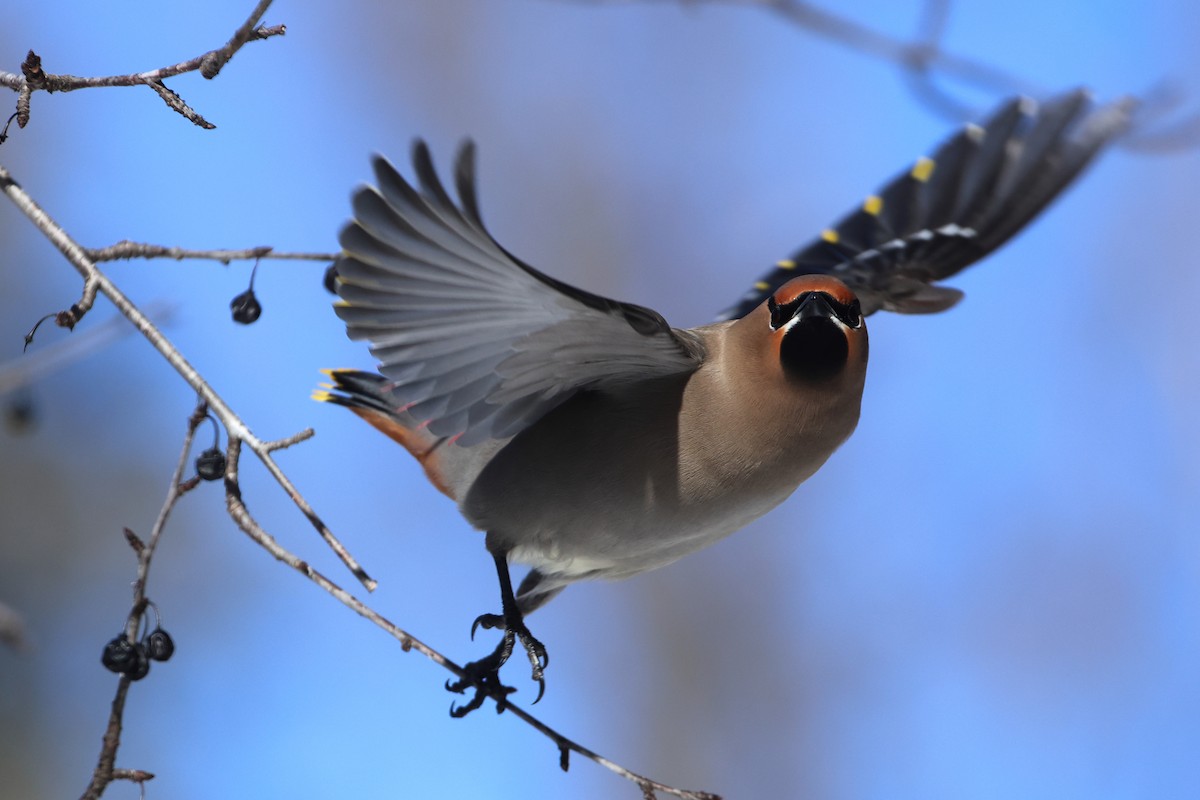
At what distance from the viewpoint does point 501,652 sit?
3.58 m

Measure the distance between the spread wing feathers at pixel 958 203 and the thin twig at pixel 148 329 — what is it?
235 centimetres

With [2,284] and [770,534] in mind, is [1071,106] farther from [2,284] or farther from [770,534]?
[2,284]

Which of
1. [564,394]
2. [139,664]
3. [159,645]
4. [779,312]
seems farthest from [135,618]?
[779,312]

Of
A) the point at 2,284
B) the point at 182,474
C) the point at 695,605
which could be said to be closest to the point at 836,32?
the point at 182,474

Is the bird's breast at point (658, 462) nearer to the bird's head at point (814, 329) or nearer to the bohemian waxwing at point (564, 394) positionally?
the bohemian waxwing at point (564, 394)

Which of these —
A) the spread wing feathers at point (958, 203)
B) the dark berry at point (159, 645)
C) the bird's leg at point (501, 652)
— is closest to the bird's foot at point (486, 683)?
the bird's leg at point (501, 652)

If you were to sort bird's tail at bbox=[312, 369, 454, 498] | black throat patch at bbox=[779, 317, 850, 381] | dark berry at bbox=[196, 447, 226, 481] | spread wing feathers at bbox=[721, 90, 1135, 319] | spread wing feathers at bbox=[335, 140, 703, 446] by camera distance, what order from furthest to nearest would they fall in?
spread wing feathers at bbox=[721, 90, 1135, 319]
bird's tail at bbox=[312, 369, 454, 498]
black throat patch at bbox=[779, 317, 850, 381]
dark berry at bbox=[196, 447, 226, 481]
spread wing feathers at bbox=[335, 140, 703, 446]

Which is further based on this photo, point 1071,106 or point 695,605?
point 695,605

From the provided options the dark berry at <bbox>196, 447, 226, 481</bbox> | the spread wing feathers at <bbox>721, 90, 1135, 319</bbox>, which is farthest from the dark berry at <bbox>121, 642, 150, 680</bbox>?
the spread wing feathers at <bbox>721, 90, 1135, 319</bbox>

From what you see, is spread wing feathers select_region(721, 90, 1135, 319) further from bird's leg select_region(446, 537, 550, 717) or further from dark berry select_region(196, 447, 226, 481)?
dark berry select_region(196, 447, 226, 481)

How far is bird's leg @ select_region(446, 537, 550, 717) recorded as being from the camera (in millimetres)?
3504

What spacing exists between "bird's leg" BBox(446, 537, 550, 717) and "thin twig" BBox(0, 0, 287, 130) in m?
1.59

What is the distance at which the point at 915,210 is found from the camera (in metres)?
4.70

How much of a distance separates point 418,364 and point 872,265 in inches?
78.6
